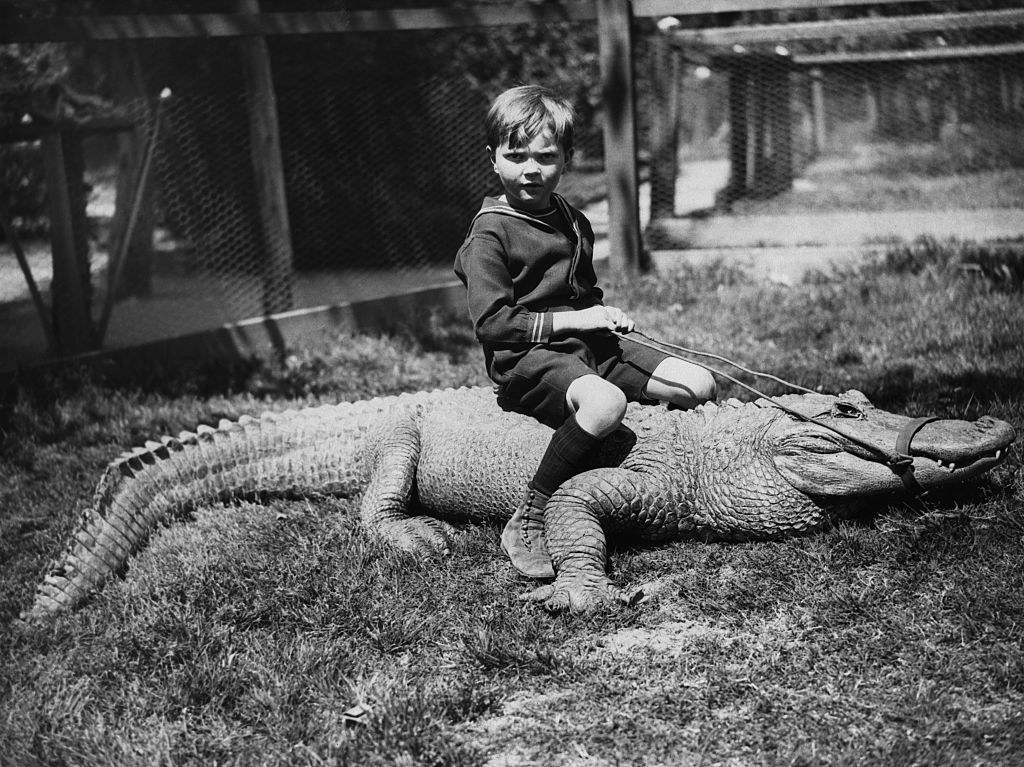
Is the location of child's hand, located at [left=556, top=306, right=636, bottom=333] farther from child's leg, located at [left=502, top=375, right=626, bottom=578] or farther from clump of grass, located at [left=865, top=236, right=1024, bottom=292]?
clump of grass, located at [left=865, top=236, right=1024, bottom=292]

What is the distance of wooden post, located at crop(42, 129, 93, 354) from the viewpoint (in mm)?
6707

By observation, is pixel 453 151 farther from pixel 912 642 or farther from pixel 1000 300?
pixel 912 642

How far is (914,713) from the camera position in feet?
8.66

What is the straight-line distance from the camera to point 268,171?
718 cm

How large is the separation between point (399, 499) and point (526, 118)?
1.52 m

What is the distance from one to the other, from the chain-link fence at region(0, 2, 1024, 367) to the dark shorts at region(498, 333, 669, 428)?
148 inches

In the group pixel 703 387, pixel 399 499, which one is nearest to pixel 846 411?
pixel 703 387

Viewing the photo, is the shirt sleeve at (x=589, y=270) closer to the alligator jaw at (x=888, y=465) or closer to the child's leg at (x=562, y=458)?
the child's leg at (x=562, y=458)

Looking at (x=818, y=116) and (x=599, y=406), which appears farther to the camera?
(x=818, y=116)

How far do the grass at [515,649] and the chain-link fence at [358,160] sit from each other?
3101 mm

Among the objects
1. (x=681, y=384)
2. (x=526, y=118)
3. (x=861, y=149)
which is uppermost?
(x=526, y=118)

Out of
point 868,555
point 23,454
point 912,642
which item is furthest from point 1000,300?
point 23,454

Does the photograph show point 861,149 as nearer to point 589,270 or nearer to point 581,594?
point 589,270

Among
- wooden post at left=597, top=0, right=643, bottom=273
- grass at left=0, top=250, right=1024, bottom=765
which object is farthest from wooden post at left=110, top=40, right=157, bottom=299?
grass at left=0, top=250, right=1024, bottom=765
